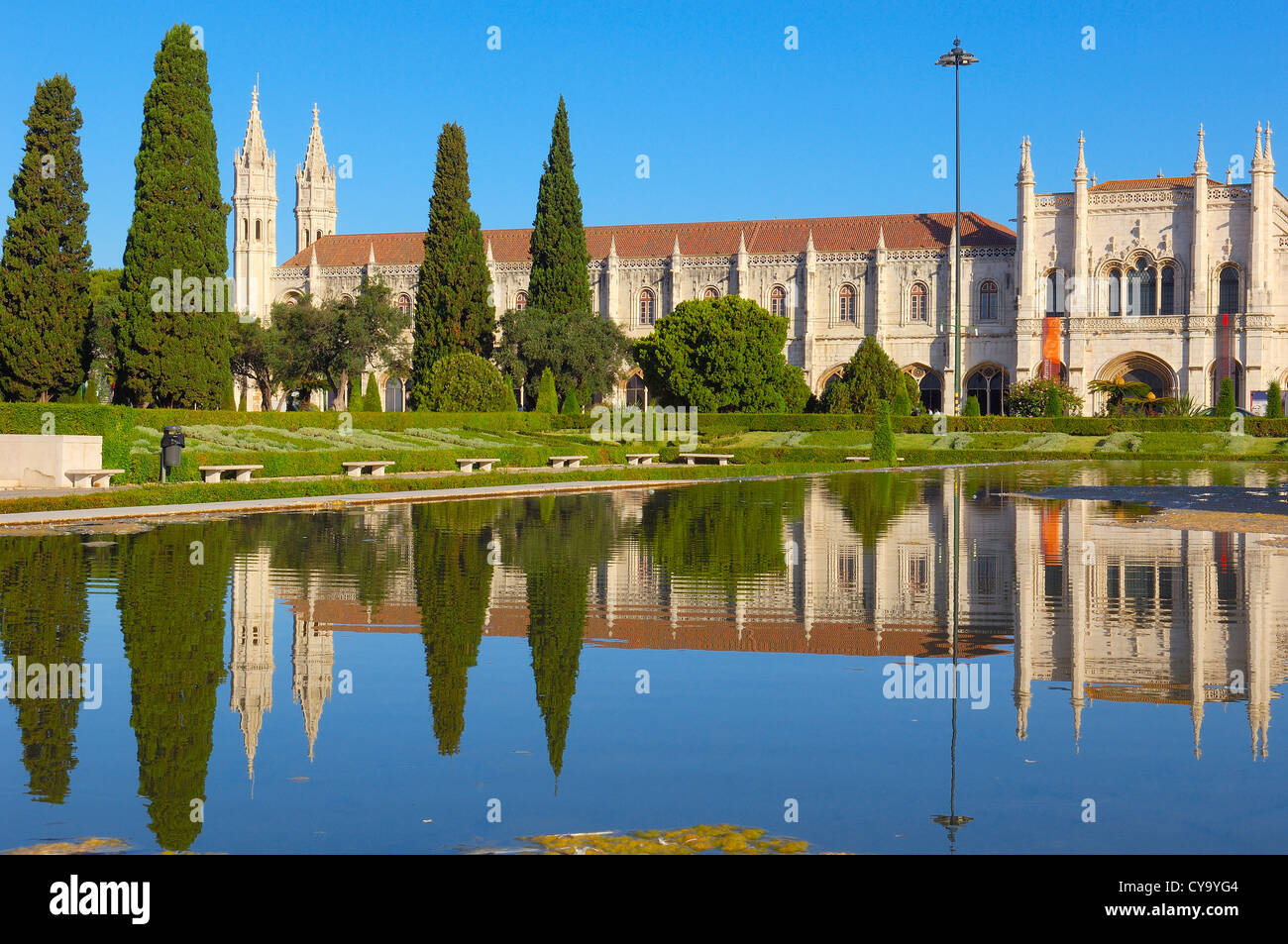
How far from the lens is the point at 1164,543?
15.1m

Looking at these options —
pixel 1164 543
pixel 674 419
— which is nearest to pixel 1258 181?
pixel 674 419

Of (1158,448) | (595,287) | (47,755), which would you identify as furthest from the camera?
(595,287)

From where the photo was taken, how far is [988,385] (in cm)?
7081

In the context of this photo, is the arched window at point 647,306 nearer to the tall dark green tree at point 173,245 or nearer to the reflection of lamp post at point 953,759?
the tall dark green tree at point 173,245

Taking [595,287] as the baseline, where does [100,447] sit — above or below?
below

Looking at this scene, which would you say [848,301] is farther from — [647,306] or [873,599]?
[873,599]

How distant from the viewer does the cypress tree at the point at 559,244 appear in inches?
2472

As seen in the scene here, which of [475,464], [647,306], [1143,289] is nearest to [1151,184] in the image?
[1143,289]

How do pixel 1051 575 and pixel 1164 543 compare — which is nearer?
pixel 1051 575

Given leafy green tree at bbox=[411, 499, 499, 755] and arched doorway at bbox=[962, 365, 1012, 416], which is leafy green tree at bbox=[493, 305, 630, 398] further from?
leafy green tree at bbox=[411, 499, 499, 755]

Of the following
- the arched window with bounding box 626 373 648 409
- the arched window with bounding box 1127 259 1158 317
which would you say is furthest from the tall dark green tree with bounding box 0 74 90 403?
the arched window with bounding box 1127 259 1158 317

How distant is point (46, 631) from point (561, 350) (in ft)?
173
